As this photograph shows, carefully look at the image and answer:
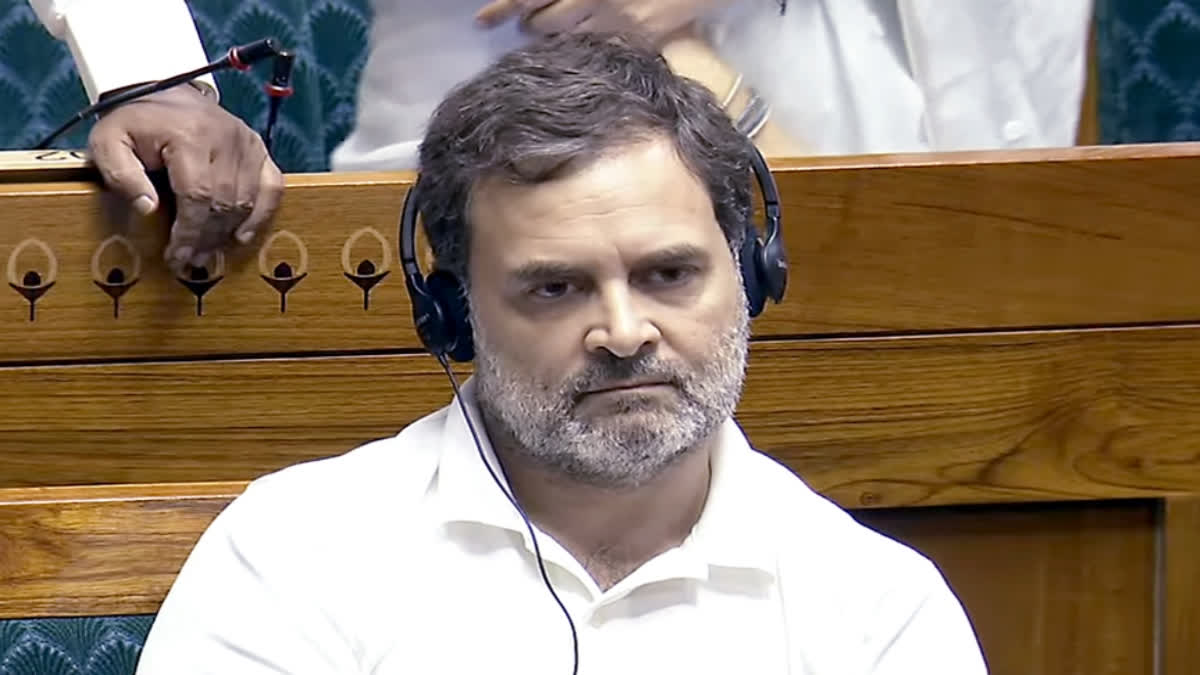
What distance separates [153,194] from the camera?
4.55 ft

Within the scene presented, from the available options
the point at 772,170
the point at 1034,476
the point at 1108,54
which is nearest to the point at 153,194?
the point at 772,170

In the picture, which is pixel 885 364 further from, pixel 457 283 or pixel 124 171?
pixel 124 171

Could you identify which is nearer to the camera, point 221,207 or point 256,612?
point 256,612

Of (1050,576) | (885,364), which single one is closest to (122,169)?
(885,364)

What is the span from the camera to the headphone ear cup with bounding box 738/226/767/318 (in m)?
1.25

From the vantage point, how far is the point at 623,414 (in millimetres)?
1177

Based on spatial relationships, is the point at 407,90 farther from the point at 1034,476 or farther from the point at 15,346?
the point at 1034,476

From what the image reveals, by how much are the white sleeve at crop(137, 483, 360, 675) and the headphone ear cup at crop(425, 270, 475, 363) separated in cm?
14

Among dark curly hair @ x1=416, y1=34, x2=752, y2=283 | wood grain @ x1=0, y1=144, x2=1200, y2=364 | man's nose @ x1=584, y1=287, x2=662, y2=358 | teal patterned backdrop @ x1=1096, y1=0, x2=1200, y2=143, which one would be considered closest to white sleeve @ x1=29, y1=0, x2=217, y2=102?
wood grain @ x1=0, y1=144, x2=1200, y2=364

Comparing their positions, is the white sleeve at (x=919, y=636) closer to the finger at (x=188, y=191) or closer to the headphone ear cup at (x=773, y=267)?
the headphone ear cup at (x=773, y=267)

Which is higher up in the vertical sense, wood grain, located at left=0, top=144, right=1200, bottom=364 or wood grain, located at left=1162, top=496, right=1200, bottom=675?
wood grain, located at left=0, top=144, right=1200, bottom=364

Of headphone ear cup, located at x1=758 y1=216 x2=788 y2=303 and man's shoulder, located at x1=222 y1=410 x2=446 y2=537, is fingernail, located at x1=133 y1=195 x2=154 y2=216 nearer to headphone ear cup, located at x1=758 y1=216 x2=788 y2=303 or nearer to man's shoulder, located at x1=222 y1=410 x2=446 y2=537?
man's shoulder, located at x1=222 y1=410 x2=446 y2=537

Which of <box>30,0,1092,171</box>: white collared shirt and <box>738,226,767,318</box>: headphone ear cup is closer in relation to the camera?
<box>738,226,767,318</box>: headphone ear cup

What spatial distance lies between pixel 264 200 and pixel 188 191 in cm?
7
